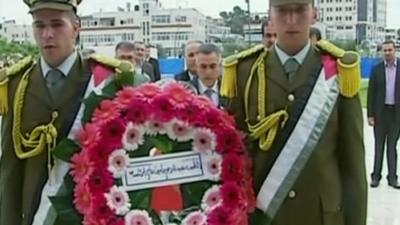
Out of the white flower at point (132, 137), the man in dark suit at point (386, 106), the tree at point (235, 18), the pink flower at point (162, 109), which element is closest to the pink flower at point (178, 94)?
the pink flower at point (162, 109)

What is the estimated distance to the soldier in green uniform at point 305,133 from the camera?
92.5 inches

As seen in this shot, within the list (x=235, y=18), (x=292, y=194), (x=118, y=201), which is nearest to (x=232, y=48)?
(x=292, y=194)

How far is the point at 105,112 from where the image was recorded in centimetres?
209

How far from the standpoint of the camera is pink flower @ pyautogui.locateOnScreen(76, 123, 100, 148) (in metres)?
2.06

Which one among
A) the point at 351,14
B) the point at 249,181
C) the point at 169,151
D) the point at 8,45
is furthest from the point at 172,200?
the point at 351,14

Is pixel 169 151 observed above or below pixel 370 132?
above

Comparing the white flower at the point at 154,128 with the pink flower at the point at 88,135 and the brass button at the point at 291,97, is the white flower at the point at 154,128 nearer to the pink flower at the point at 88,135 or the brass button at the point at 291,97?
the pink flower at the point at 88,135

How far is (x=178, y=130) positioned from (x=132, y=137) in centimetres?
13

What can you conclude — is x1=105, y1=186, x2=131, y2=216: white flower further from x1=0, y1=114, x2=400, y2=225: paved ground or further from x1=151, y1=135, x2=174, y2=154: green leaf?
x1=0, y1=114, x2=400, y2=225: paved ground

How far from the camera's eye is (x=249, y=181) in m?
2.22

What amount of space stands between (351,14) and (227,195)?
A: 59.4 meters

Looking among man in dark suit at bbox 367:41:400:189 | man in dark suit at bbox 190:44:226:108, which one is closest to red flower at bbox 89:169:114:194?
man in dark suit at bbox 190:44:226:108

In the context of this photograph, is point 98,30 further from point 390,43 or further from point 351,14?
point 390,43

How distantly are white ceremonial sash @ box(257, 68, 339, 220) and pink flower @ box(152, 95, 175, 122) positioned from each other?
0.47 metres
